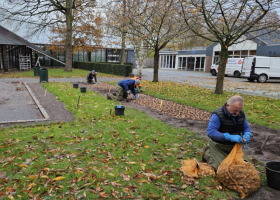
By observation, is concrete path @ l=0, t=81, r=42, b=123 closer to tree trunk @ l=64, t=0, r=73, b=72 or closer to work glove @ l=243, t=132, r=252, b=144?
work glove @ l=243, t=132, r=252, b=144

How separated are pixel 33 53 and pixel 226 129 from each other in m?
34.6

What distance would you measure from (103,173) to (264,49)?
2871cm

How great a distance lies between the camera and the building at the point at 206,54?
26.8 metres

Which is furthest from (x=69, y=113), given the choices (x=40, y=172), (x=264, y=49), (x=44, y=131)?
(x=264, y=49)

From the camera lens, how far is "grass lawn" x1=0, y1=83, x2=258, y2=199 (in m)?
3.31

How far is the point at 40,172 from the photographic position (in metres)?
3.71

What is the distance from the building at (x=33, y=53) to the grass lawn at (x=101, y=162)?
1013 cm

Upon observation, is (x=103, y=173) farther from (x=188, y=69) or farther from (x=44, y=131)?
(x=188, y=69)

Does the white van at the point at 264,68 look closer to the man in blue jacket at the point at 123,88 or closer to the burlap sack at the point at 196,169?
the man in blue jacket at the point at 123,88

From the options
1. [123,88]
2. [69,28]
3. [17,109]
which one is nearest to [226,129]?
[123,88]

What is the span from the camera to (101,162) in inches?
165

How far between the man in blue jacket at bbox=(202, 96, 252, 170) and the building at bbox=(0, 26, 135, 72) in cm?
1212

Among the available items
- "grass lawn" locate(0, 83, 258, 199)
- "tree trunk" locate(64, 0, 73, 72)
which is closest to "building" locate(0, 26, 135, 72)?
"tree trunk" locate(64, 0, 73, 72)

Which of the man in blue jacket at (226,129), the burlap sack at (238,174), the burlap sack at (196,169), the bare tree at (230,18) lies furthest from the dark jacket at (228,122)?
the bare tree at (230,18)
